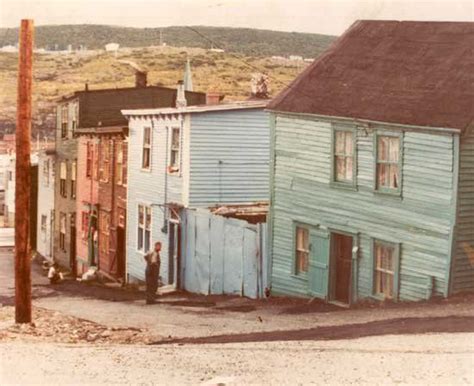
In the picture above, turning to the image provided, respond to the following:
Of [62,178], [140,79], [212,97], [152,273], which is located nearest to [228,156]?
[212,97]

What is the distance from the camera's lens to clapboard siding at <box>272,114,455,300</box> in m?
20.1

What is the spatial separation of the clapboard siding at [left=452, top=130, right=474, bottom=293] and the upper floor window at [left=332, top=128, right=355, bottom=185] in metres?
3.30

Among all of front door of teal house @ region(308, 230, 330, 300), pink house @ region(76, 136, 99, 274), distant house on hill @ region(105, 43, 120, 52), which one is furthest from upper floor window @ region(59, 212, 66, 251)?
front door of teal house @ region(308, 230, 330, 300)

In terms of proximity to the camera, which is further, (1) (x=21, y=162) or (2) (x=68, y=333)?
(2) (x=68, y=333)

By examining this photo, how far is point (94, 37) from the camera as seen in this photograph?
24672 mm

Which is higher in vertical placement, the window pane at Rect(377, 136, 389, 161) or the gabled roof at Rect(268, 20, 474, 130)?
the gabled roof at Rect(268, 20, 474, 130)

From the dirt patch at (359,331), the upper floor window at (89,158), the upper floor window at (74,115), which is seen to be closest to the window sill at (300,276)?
the dirt patch at (359,331)

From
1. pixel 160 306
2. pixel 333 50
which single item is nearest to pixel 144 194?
pixel 160 306

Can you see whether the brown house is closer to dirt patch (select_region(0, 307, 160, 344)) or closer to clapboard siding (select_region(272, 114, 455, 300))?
clapboard siding (select_region(272, 114, 455, 300))

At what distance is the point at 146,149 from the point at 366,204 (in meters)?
11.0

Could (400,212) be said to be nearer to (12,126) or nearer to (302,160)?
(302,160)

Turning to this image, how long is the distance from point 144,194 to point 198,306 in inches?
304

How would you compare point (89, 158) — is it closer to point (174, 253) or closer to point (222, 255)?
point (174, 253)

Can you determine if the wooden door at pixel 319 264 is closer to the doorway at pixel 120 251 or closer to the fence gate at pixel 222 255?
the fence gate at pixel 222 255
